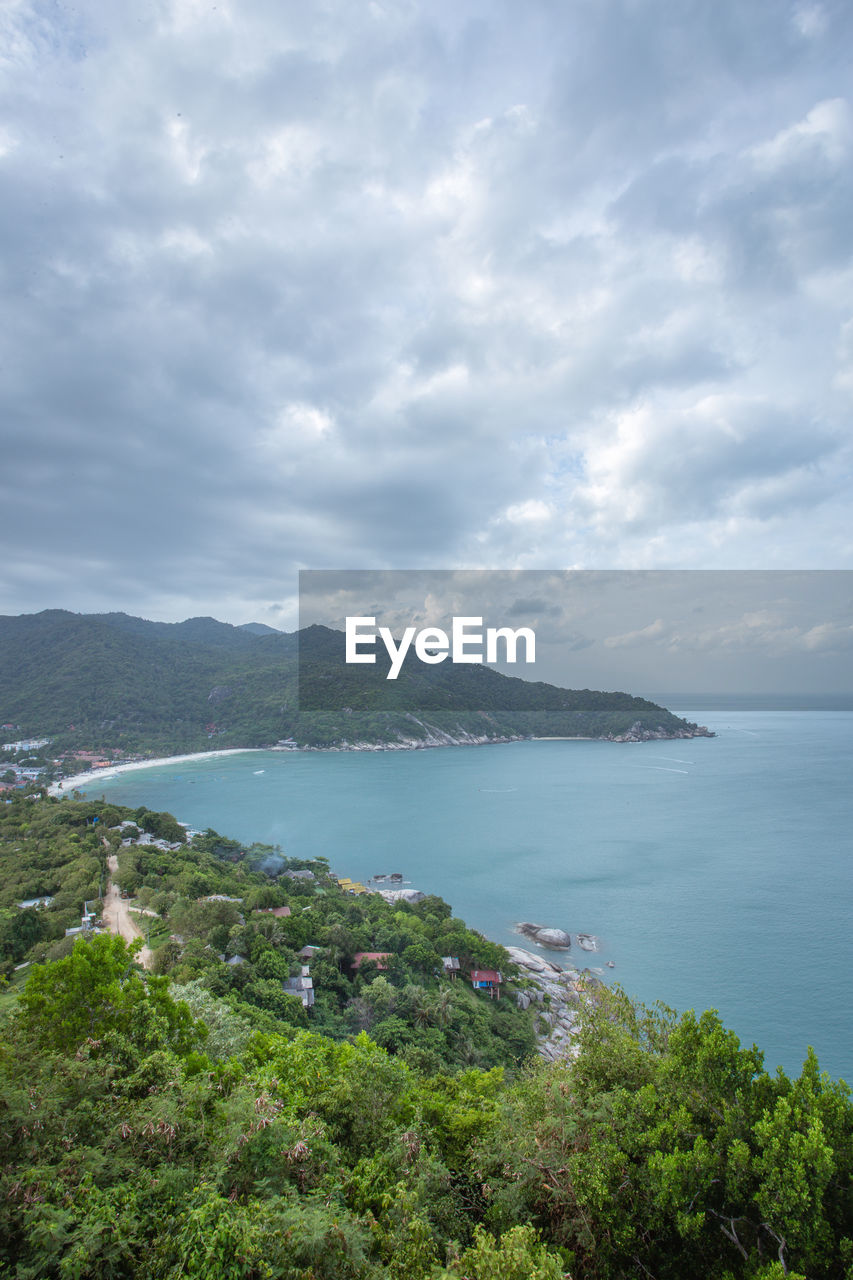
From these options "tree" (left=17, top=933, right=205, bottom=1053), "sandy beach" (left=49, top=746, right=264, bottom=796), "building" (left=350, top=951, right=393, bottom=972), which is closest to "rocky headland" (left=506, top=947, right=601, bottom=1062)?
"building" (left=350, top=951, right=393, bottom=972)

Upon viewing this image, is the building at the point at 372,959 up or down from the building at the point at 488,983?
up

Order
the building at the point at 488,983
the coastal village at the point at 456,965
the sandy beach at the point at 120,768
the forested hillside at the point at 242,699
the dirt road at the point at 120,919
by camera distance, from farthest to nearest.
Result: the forested hillside at the point at 242,699 → the sandy beach at the point at 120,768 → the building at the point at 488,983 → the dirt road at the point at 120,919 → the coastal village at the point at 456,965

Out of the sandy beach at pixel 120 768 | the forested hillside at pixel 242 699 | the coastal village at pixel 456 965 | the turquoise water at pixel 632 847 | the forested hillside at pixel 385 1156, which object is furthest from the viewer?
the forested hillside at pixel 242 699

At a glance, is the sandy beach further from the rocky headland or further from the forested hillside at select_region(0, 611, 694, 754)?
the rocky headland

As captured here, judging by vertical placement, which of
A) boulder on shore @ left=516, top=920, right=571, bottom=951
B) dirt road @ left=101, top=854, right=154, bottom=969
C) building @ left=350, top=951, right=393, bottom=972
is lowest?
boulder on shore @ left=516, top=920, right=571, bottom=951

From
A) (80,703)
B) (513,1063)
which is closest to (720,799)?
(513,1063)

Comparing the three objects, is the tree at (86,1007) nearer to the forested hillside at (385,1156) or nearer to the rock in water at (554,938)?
the forested hillside at (385,1156)

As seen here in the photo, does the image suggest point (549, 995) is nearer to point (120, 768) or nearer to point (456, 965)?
point (456, 965)

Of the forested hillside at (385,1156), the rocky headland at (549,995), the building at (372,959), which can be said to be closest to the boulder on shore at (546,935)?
the rocky headland at (549,995)
